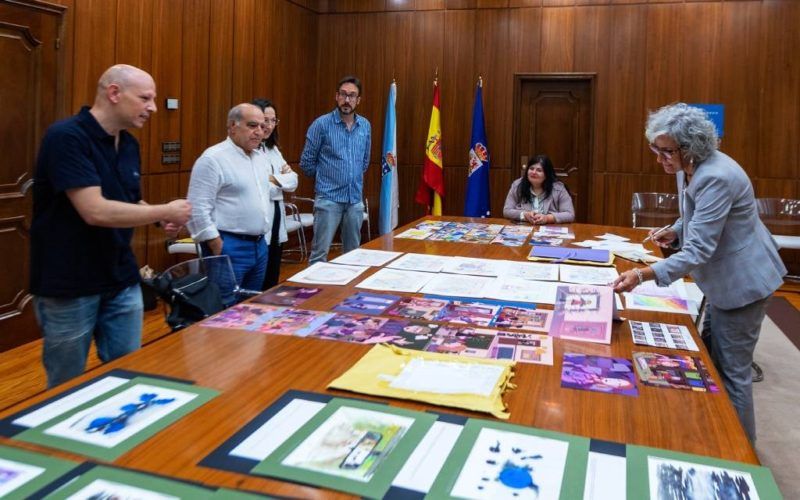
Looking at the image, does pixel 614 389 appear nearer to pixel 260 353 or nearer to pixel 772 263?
pixel 260 353

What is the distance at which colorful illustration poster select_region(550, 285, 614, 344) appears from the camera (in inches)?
82.4

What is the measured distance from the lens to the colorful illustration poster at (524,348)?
6.16ft

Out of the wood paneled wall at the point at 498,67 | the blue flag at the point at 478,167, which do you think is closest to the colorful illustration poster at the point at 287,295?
the wood paneled wall at the point at 498,67

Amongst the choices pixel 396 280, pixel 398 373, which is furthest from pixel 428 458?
pixel 396 280

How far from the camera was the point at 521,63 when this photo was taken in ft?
24.9

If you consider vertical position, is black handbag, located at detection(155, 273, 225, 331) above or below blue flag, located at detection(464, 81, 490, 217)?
below

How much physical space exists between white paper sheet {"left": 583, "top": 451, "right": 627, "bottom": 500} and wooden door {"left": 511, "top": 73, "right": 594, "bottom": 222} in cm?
657

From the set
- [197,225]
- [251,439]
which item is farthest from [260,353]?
[197,225]

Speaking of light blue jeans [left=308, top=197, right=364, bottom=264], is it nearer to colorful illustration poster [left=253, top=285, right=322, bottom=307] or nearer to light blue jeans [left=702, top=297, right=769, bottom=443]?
colorful illustration poster [left=253, top=285, right=322, bottom=307]

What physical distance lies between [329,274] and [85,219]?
1067 millimetres

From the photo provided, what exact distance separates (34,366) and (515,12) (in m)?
5.99

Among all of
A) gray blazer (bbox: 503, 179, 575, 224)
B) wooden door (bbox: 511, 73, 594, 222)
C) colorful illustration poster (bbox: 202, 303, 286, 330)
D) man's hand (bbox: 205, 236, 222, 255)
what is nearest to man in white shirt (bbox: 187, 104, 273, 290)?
man's hand (bbox: 205, 236, 222, 255)

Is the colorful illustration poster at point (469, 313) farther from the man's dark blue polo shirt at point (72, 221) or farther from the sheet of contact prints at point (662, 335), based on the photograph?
the man's dark blue polo shirt at point (72, 221)

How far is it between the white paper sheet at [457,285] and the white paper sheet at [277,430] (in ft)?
3.79
